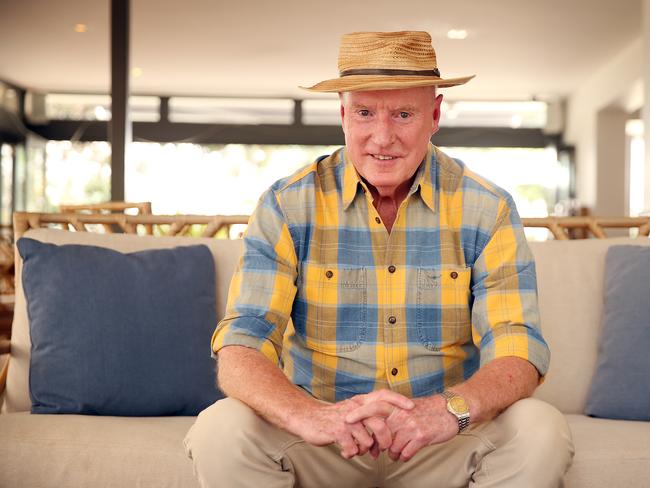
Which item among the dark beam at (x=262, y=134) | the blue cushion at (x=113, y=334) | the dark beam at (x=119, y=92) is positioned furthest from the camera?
the dark beam at (x=262, y=134)

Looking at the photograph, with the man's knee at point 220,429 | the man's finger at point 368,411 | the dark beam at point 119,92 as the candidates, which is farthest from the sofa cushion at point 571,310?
the dark beam at point 119,92

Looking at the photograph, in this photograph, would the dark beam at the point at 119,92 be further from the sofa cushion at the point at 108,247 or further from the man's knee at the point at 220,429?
the man's knee at the point at 220,429

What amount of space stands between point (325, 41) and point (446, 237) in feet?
25.3

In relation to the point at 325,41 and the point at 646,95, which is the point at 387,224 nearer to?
the point at 646,95

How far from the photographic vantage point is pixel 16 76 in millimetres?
11203

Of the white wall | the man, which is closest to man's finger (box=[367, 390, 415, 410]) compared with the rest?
the man

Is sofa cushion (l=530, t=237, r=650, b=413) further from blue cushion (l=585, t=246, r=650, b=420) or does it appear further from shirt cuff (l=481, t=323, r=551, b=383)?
shirt cuff (l=481, t=323, r=551, b=383)

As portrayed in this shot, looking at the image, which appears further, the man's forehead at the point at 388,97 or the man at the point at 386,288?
the man's forehead at the point at 388,97

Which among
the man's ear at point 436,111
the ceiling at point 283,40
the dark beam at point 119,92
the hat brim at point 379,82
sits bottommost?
the man's ear at point 436,111

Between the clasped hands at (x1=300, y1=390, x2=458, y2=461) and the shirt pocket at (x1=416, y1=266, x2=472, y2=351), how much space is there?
0.30 m

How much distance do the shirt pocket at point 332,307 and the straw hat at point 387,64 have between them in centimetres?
37

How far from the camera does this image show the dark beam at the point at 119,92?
6.66 m

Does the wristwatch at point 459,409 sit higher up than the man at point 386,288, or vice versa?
the man at point 386,288

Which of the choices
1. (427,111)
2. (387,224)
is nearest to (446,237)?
(387,224)
